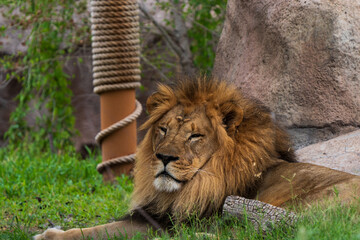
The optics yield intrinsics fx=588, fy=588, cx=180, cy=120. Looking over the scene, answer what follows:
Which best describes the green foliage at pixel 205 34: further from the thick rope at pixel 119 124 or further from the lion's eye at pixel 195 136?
the lion's eye at pixel 195 136

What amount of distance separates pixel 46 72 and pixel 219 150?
4.73 metres

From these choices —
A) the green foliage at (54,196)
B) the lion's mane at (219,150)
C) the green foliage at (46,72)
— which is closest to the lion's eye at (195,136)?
the lion's mane at (219,150)

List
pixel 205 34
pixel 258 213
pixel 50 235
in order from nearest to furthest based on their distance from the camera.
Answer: pixel 258 213 < pixel 50 235 < pixel 205 34

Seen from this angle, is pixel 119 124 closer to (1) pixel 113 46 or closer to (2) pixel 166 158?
(1) pixel 113 46

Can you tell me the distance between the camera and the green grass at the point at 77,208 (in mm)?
2775

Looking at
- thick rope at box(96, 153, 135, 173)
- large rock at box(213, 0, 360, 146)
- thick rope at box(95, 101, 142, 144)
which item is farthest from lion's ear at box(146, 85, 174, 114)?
thick rope at box(96, 153, 135, 173)

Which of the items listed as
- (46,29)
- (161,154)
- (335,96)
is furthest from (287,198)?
(46,29)

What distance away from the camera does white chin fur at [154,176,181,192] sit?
132 inches

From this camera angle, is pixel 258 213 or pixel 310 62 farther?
pixel 310 62

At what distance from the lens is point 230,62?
5.30 m

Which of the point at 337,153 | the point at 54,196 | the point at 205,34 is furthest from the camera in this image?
the point at 205,34

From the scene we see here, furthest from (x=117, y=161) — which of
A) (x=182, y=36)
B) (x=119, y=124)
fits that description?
(x=182, y=36)

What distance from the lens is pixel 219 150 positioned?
136 inches

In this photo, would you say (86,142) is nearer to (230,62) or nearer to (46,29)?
(46,29)
